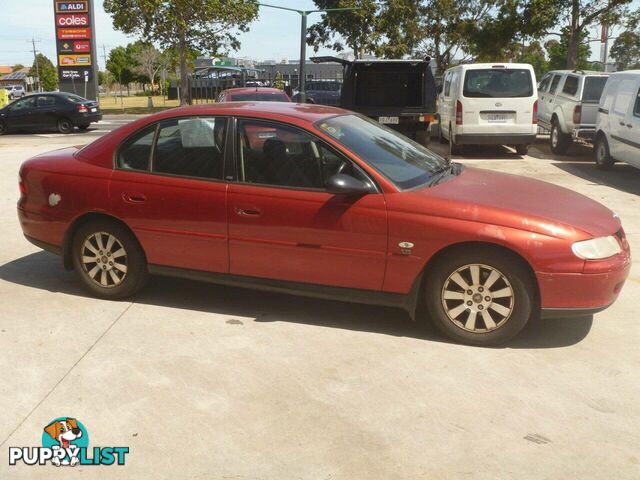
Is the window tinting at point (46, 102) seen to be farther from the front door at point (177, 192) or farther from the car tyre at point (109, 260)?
the front door at point (177, 192)

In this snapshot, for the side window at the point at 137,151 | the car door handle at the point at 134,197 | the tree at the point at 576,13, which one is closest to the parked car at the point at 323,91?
the tree at the point at 576,13

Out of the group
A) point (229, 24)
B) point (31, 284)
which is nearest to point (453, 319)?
point (31, 284)

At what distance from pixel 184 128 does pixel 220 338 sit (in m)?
1.58

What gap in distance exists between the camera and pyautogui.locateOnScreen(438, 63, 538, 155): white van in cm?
1441

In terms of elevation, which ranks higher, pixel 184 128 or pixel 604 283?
pixel 184 128

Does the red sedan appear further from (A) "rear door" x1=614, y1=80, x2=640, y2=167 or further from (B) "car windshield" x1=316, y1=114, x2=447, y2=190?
(A) "rear door" x1=614, y1=80, x2=640, y2=167

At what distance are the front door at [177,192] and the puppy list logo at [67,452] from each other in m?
1.83

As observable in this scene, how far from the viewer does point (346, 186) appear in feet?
14.8

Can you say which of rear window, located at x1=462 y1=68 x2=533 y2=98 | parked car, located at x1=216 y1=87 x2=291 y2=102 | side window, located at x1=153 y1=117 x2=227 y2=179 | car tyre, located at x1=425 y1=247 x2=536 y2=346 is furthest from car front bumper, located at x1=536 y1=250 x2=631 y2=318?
parked car, located at x1=216 y1=87 x2=291 y2=102

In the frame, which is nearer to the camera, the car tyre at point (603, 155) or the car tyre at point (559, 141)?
the car tyre at point (603, 155)

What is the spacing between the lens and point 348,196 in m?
4.62

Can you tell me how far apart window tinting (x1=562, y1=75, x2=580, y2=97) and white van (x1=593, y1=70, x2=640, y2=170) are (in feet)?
7.44

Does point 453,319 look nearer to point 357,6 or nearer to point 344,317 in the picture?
point 344,317

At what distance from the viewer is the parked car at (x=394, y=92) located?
13711 mm
